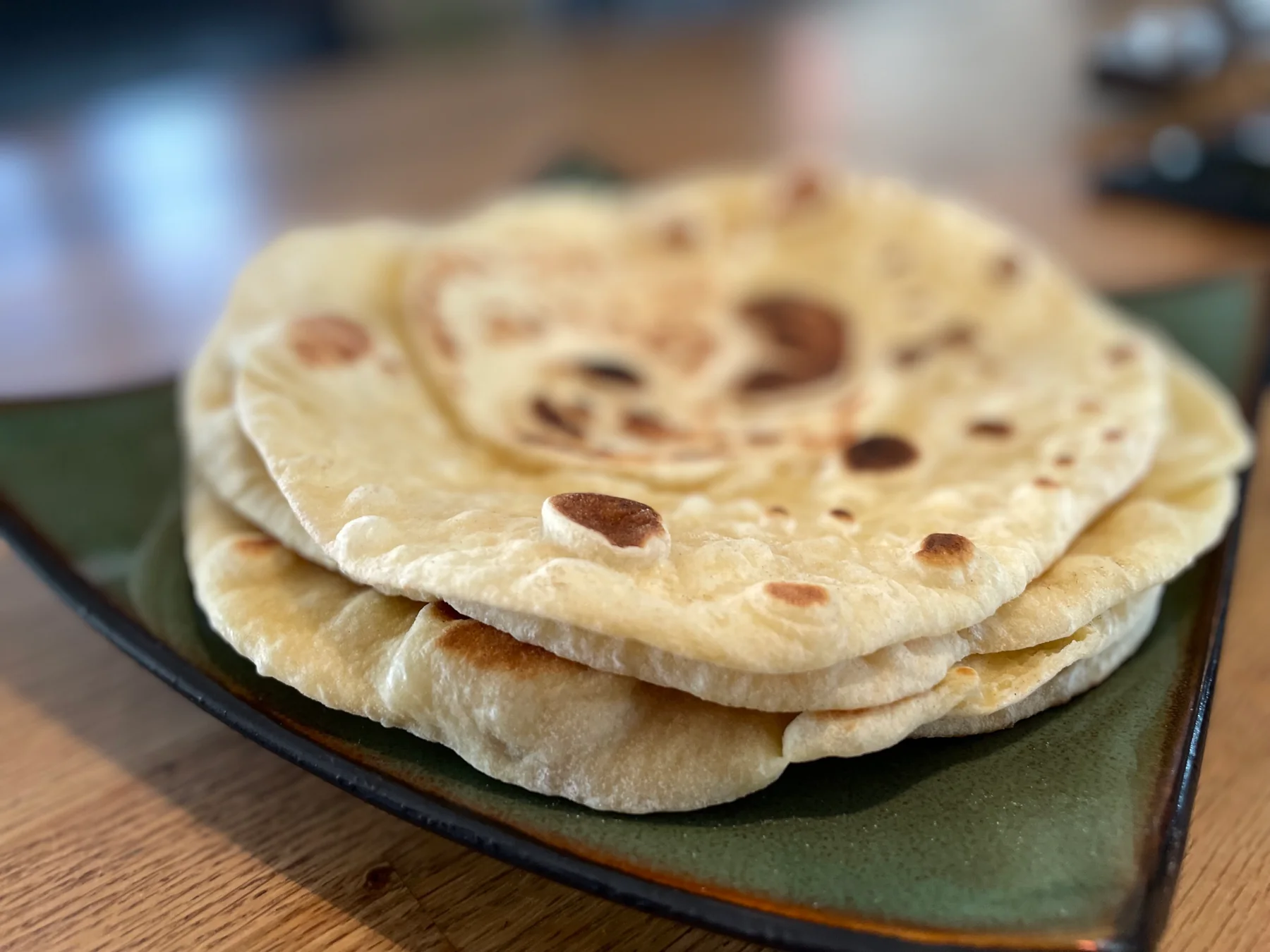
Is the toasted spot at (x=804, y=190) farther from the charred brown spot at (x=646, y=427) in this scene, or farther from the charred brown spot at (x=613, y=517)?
the charred brown spot at (x=613, y=517)

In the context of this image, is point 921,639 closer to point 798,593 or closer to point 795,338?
point 798,593

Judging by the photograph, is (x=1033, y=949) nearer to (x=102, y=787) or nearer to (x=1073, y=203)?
(x=102, y=787)

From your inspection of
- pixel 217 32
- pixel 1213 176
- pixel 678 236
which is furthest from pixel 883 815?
pixel 217 32

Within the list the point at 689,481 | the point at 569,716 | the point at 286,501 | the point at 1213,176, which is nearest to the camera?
the point at 569,716

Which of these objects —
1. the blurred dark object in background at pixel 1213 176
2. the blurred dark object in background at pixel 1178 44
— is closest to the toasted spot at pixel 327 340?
the blurred dark object in background at pixel 1213 176

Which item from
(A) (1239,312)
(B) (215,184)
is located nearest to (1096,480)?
(A) (1239,312)

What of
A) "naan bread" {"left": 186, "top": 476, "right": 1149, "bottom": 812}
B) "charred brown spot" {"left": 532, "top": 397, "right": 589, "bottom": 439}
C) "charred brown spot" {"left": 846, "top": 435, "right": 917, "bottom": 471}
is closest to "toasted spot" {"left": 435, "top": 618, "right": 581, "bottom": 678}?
"naan bread" {"left": 186, "top": 476, "right": 1149, "bottom": 812}

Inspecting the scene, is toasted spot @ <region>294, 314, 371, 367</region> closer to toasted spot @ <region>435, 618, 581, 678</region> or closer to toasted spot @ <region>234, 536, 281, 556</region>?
toasted spot @ <region>234, 536, 281, 556</region>
